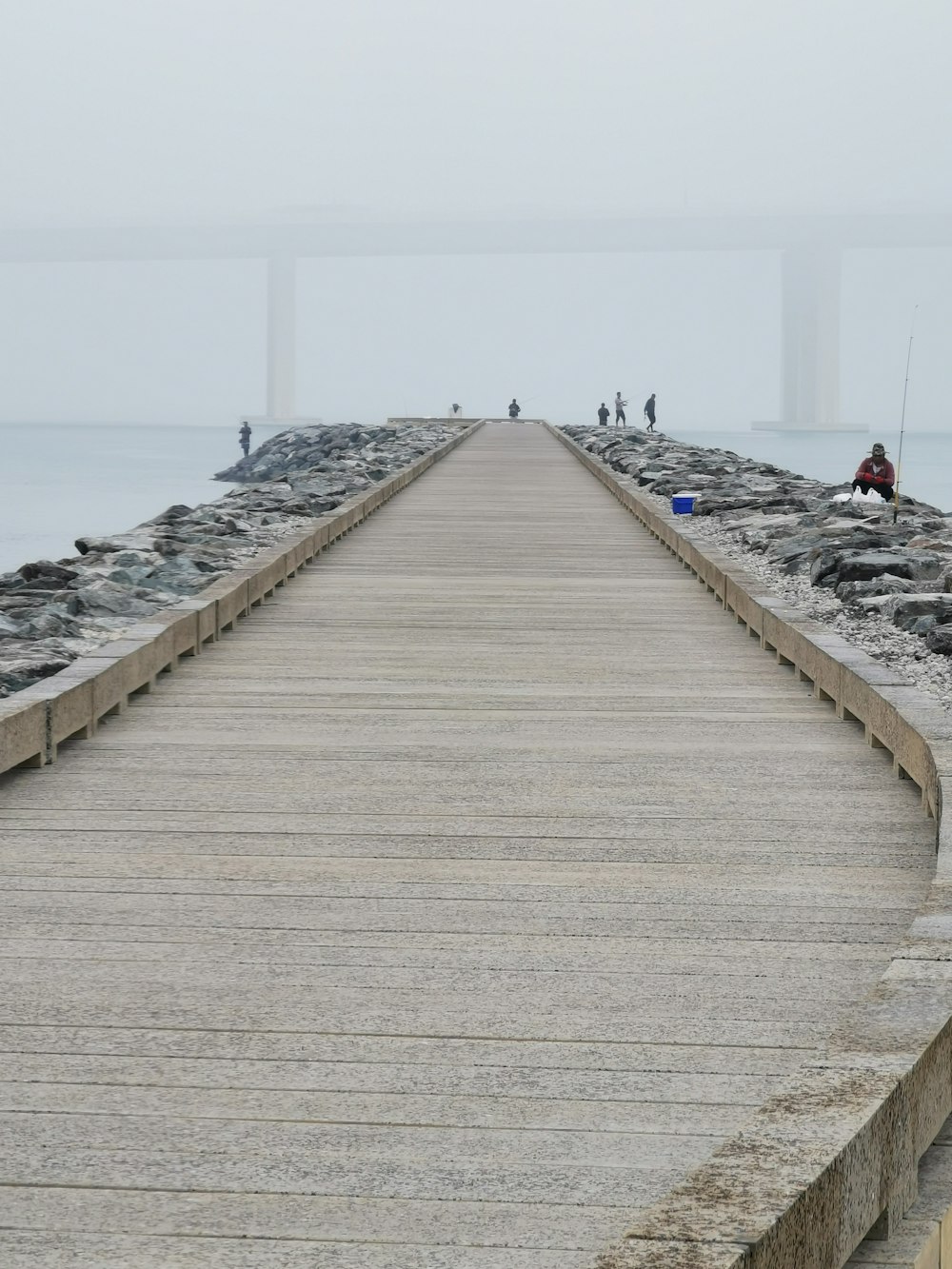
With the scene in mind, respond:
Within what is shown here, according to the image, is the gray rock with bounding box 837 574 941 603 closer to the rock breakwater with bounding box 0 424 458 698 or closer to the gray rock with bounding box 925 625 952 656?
the gray rock with bounding box 925 625 952 656

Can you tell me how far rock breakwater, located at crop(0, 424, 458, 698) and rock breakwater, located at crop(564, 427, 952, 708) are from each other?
328cm

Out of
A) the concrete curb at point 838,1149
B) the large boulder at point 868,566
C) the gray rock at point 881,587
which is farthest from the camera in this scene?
the large boulder at point 868,566

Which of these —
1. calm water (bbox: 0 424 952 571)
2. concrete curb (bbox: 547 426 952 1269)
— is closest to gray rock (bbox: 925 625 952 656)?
concrete curb (bbox: 547 426 952 1269)

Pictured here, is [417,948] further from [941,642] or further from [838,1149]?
[941,642]

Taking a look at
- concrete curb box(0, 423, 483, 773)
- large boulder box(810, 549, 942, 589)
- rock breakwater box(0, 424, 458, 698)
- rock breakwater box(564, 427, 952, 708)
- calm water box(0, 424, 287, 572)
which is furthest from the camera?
calm water box(0, 424, 287, 572)

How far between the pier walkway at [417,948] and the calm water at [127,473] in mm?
23315

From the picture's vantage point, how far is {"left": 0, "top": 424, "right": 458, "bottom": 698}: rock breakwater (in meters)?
7.48

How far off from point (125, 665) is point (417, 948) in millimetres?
2549

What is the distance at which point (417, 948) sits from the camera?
3.23 metres

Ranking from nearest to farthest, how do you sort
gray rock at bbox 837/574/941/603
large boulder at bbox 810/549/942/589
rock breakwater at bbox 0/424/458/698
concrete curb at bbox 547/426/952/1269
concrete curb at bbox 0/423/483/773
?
concrete curb at bbox 547/426/952/1269 < concrete curb at bbox 0/423/483/773 < rock breakwater at bbox 0/424/458/698 < gray rock at bbox 837/574/941/603 < large boulder at bbox 810/549/942/589

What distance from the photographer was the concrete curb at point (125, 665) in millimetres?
4641

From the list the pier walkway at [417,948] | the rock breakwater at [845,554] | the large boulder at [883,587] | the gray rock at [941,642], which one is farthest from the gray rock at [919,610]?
the pier walkway at [417,948]

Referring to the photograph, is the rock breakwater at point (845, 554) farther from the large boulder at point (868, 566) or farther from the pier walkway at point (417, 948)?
the pier walkway at point (417, 948)

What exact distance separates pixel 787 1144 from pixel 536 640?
16.6 ft
